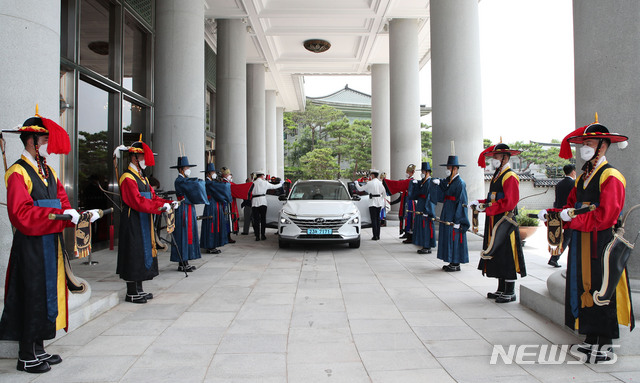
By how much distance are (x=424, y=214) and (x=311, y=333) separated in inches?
199

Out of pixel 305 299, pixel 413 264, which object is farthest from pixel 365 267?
pixel 305 299

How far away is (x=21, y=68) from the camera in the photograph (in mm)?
3633

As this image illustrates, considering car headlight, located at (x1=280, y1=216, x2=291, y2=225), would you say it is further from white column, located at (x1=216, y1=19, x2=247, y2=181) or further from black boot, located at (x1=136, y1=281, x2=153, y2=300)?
white column, located at (x1=216, y1=19, x2=247, y2=181)

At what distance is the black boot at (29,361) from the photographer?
2.85 metres

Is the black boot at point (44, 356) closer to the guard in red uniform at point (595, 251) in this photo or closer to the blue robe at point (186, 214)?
the blue robe at point (186, 214)

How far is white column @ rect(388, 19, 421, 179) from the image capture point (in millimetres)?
14297

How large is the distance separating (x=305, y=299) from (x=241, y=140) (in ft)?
32.1

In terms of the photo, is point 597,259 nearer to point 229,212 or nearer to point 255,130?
point 229,212

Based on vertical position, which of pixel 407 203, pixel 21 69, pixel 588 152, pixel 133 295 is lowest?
pixel 133 295

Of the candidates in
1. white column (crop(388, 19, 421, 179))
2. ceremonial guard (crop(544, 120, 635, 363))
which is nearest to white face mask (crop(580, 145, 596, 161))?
ceremonial guard (crop(544, 120, 635, 363))

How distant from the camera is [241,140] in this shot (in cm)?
1375

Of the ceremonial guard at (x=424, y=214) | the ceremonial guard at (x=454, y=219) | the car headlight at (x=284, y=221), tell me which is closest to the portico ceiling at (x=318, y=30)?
the ceremonial guard at (x=424, y=214)

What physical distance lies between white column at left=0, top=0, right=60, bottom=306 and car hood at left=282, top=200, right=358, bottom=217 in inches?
187

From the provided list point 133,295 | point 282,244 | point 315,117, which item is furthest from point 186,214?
point 315,117
